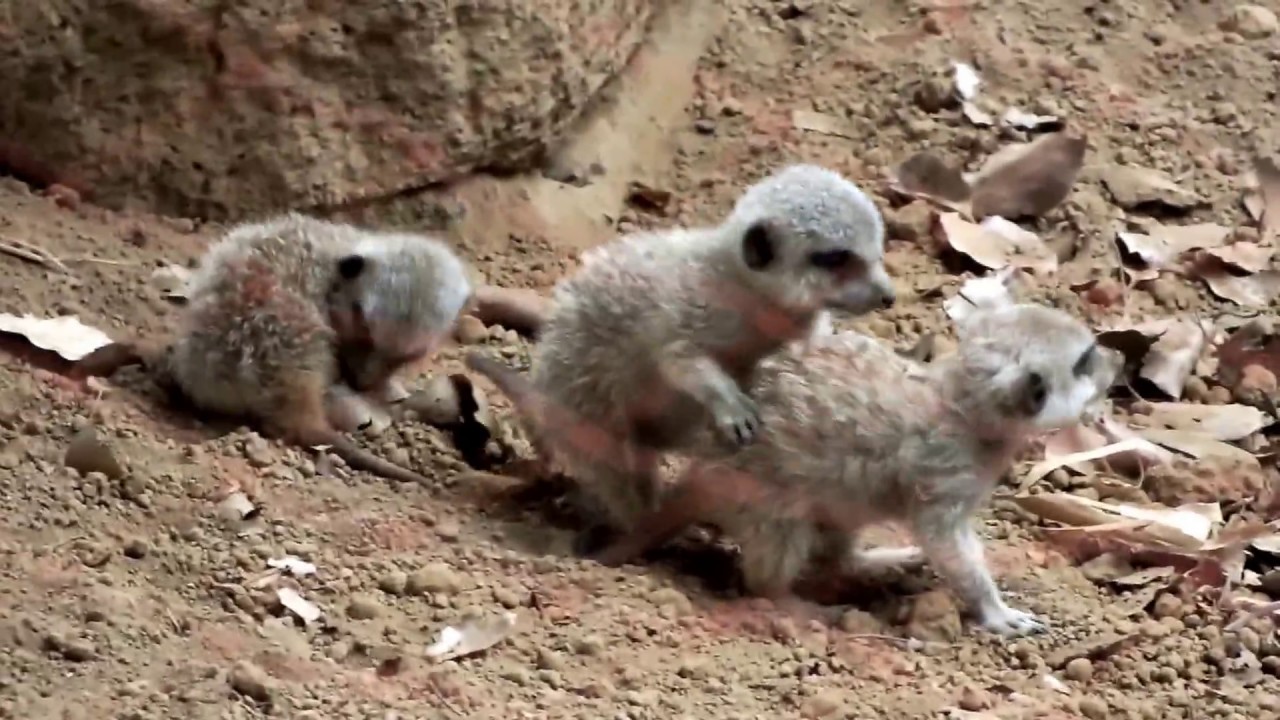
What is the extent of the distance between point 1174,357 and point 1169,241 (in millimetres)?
687

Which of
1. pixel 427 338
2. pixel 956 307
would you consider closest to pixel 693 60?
pixel 956 307

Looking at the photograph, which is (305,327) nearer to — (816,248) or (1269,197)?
(816,248)

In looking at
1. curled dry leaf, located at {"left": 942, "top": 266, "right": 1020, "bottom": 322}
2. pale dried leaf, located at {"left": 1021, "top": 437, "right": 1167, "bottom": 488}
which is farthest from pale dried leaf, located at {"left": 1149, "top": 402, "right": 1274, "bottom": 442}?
curled dry leaf, located at {"left": 942, "top": 266, "right": 1020, "bottom": 322}

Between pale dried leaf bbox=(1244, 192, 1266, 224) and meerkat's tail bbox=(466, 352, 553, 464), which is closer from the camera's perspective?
meerkat's tail bbox=(466, 352, 553, 464)

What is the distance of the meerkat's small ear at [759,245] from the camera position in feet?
10.3

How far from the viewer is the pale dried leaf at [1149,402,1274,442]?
369cm

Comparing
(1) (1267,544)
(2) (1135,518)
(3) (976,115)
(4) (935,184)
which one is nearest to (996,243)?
(4) (935,184)

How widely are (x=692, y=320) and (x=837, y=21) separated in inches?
92.5

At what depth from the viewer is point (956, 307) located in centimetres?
412

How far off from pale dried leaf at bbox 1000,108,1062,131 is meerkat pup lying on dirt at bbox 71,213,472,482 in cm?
190

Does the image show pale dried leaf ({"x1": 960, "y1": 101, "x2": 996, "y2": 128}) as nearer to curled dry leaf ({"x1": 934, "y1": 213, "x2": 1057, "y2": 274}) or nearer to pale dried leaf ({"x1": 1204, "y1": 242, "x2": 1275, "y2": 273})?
curled dry leaf ({"x1": 934, "y1": 213, "x2": 1057, "y2": 274})

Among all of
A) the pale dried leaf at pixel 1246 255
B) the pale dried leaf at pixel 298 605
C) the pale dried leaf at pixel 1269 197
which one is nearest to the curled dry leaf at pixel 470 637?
the pale dried leaf at pixel 298 605

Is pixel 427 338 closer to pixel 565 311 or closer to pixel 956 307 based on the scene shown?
pixel 565 311

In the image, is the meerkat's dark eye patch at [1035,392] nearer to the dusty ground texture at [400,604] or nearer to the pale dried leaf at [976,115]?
the dusty ground texture at [400,604]
